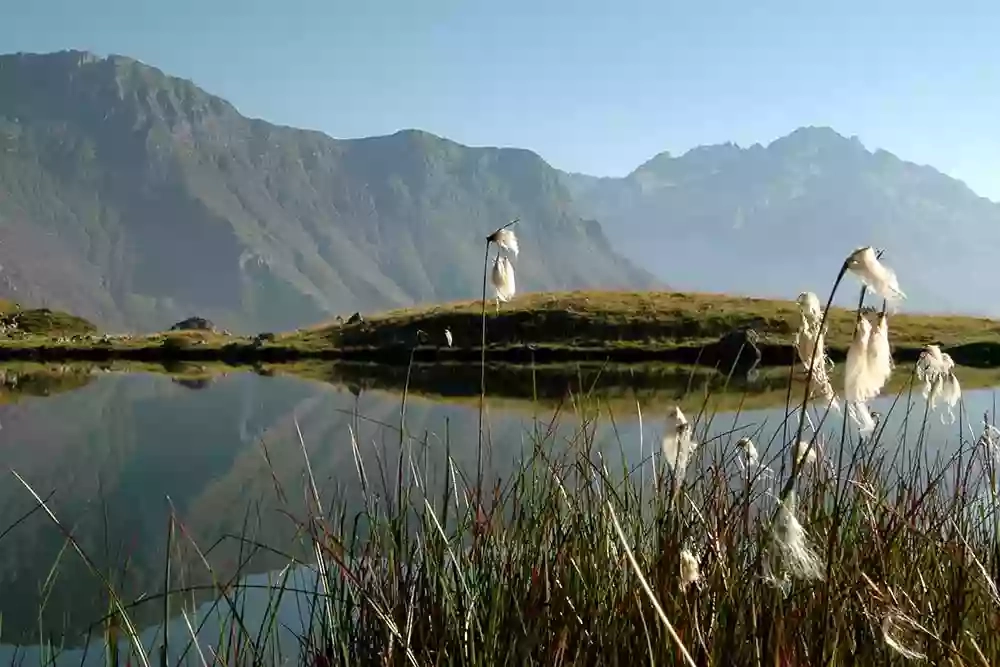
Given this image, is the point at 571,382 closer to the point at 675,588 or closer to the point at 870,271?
the point at 675,588

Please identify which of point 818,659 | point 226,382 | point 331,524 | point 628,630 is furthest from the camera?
point 226,382

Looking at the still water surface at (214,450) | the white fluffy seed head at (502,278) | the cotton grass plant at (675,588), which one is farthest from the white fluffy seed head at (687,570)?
the white fluffy seed head at (502,278)

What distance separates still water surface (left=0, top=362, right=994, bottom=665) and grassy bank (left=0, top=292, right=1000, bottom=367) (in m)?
8.96

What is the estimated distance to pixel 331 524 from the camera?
4.32 metres

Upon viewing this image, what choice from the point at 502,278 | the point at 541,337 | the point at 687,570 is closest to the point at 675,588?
the point at 687,570

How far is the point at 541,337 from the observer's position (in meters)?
51.5

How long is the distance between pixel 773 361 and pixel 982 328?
1678cm

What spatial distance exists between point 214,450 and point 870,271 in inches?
791

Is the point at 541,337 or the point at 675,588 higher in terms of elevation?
the point at 675,588

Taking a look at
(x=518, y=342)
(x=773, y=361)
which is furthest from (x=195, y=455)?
(x=518, y=342)

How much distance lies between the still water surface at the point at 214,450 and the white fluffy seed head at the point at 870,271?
1.39m

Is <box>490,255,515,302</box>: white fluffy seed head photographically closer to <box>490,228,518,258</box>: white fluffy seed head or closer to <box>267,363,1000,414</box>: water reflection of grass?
<box>490,228,518,258</box>: white fluffy seed head

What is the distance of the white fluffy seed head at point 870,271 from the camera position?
186 centimetres

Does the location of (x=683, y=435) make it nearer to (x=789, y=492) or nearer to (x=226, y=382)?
(x=789, y=492)
